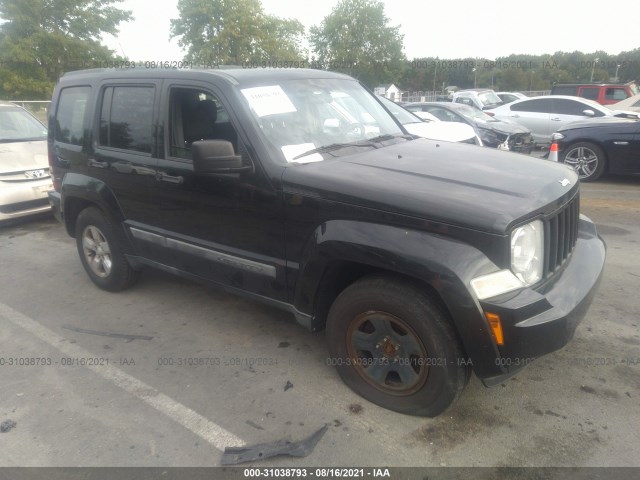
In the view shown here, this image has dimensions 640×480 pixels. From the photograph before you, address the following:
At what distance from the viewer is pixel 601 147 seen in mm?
8422

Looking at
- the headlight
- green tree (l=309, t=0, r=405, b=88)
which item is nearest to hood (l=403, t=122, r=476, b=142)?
the headlight

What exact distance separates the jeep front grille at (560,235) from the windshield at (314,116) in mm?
1366

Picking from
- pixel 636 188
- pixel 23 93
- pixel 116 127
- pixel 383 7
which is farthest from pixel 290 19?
pixel 116 127

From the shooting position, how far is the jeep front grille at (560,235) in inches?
103

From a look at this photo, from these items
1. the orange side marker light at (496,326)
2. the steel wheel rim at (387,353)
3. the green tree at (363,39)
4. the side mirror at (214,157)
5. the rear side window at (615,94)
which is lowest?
the steel wheel rim at (387,353)

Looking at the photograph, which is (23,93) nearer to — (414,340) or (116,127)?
(116,127)

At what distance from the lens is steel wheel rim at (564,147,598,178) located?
8562 millimetres

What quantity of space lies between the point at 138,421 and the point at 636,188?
852 centimetres

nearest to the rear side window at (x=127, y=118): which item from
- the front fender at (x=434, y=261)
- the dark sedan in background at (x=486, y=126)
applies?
the front fender at (x=434, y=261)

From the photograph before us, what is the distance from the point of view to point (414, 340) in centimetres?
263

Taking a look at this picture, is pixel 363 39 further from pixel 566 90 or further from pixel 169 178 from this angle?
pixel 169 178

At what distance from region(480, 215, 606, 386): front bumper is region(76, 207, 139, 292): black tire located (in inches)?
129

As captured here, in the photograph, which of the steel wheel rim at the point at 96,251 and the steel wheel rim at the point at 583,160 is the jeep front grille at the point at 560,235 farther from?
the steel wheel rim at the point at 583,160

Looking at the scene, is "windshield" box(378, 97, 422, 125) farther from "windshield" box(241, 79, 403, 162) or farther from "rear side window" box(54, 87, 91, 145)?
"rear side window" box(54, 87, 91, 145)
